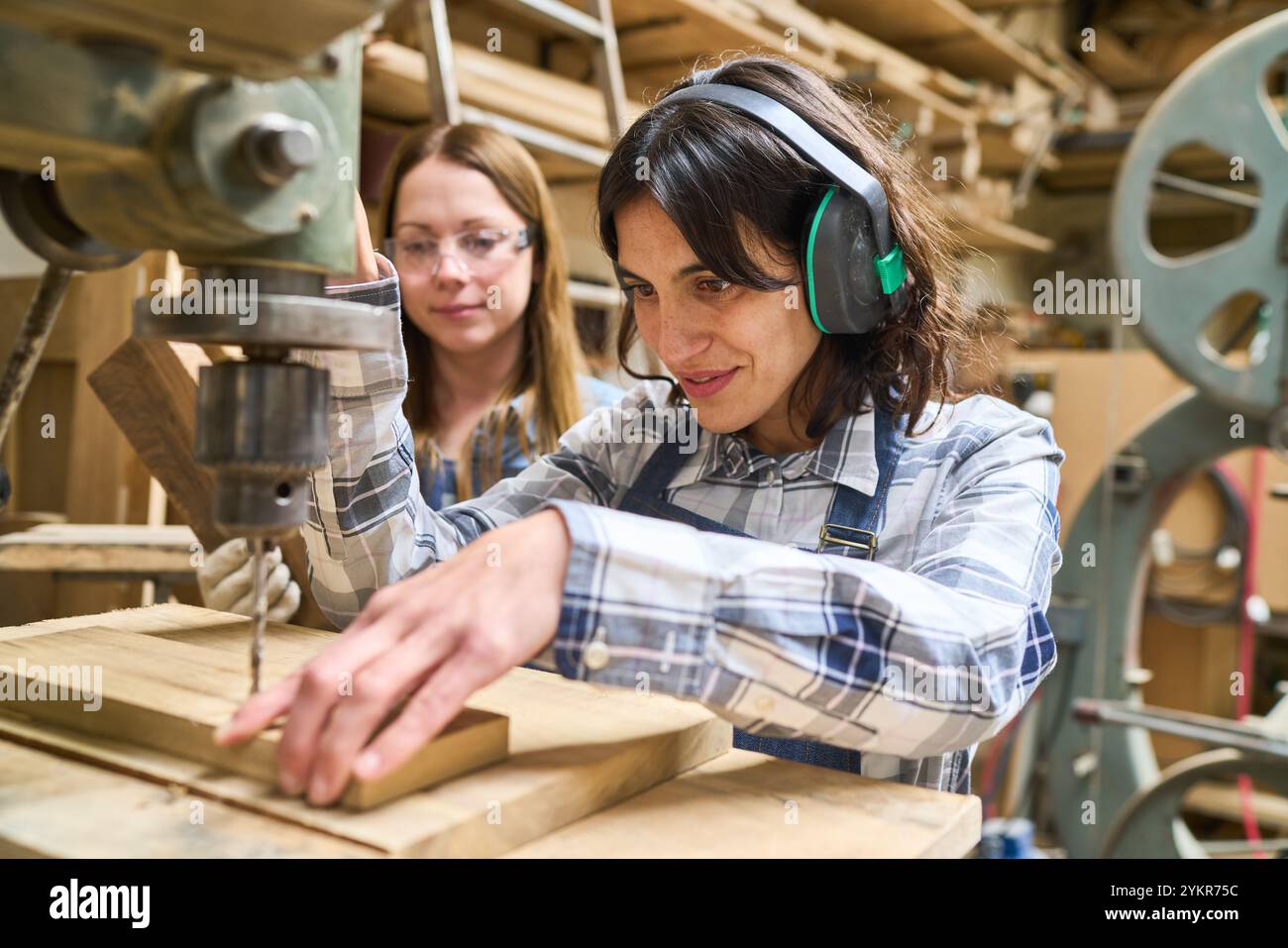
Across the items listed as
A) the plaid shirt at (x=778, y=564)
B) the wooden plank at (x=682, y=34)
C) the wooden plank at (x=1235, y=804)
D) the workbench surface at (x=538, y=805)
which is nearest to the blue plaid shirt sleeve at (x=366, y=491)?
the plaid shirt at (x=778, y=564)

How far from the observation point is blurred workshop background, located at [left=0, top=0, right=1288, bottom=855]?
1.92 metres

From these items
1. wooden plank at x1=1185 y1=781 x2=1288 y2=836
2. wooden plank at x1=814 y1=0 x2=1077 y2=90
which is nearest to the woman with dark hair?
wooden plank at x1=814 y1=0 x2=1077 y2=90

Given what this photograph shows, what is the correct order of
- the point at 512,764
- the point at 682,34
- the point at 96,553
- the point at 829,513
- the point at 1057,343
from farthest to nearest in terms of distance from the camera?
the point at 1057,343
the point at 682,34
the point at 96,553
the point at 829,513
the point at 512,764

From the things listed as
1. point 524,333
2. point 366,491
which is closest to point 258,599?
point 366,491

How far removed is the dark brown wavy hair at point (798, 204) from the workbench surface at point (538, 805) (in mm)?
532

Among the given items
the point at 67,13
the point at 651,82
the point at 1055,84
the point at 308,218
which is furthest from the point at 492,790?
the point at 1055,84

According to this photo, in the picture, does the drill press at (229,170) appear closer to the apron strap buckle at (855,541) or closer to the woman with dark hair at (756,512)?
the woman with dark hair at (756,512)

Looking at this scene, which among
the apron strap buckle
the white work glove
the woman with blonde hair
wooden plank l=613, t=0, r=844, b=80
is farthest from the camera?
wooden plank l=613, t=0, r=844, b=80

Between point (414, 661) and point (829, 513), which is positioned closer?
point (414, 661)

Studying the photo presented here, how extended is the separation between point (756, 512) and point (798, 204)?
0.35 metres

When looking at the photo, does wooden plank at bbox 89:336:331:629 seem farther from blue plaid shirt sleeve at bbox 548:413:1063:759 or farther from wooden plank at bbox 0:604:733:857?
blue plaid shirt sleeve at bbox 548:413:1063:759

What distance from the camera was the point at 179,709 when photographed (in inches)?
27.0

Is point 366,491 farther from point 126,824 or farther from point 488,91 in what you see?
point 488,91

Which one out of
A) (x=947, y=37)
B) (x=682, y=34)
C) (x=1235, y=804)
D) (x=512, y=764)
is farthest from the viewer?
(x=947, y=37)
